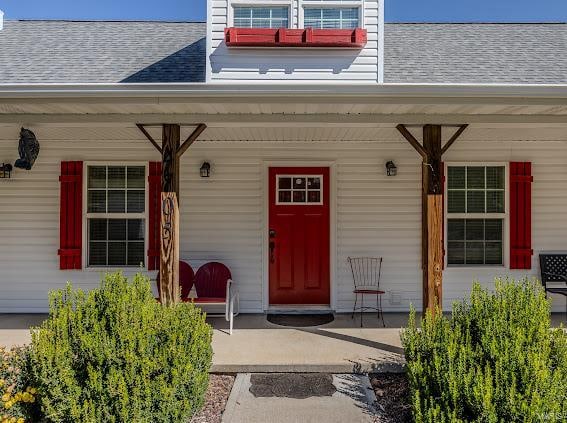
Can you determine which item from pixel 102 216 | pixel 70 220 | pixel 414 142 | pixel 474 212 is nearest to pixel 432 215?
pixel 414 142

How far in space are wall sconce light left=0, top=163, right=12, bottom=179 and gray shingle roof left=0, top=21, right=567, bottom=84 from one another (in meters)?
1.26

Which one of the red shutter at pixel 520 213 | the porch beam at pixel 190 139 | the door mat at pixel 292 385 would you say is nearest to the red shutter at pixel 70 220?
the porch beam at pixel 190 139

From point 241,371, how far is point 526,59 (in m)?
5.32

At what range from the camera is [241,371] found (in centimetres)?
385

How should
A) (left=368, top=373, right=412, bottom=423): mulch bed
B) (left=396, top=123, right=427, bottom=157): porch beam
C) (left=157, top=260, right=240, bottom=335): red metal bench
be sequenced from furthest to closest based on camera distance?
1. (left=157, top=260, right=240, bottom=335): red metal bench
2. (left=396, top=123, right=427, bottom=157): porch beam
3. (left=368, top=373, right=412, bottom=423): mulch bed

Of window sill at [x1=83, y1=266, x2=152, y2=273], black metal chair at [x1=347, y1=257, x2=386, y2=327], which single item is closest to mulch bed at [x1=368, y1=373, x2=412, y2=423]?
black metal chair at [x1=347, y1=257, x2=386, y2=327]

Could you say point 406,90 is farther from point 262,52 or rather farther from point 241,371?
point 241,371

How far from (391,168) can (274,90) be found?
268cm

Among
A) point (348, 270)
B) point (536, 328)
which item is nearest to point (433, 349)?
point (536, 328)

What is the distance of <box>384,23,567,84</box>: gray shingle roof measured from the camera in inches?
207

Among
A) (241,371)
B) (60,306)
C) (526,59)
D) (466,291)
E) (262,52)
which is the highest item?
(526,59)

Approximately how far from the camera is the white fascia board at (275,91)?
3.65 m

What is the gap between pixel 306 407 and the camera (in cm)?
323

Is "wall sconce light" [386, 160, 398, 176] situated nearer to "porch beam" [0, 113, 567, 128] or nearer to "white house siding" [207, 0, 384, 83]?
"white house siding" [207, 0, 384, 83]
